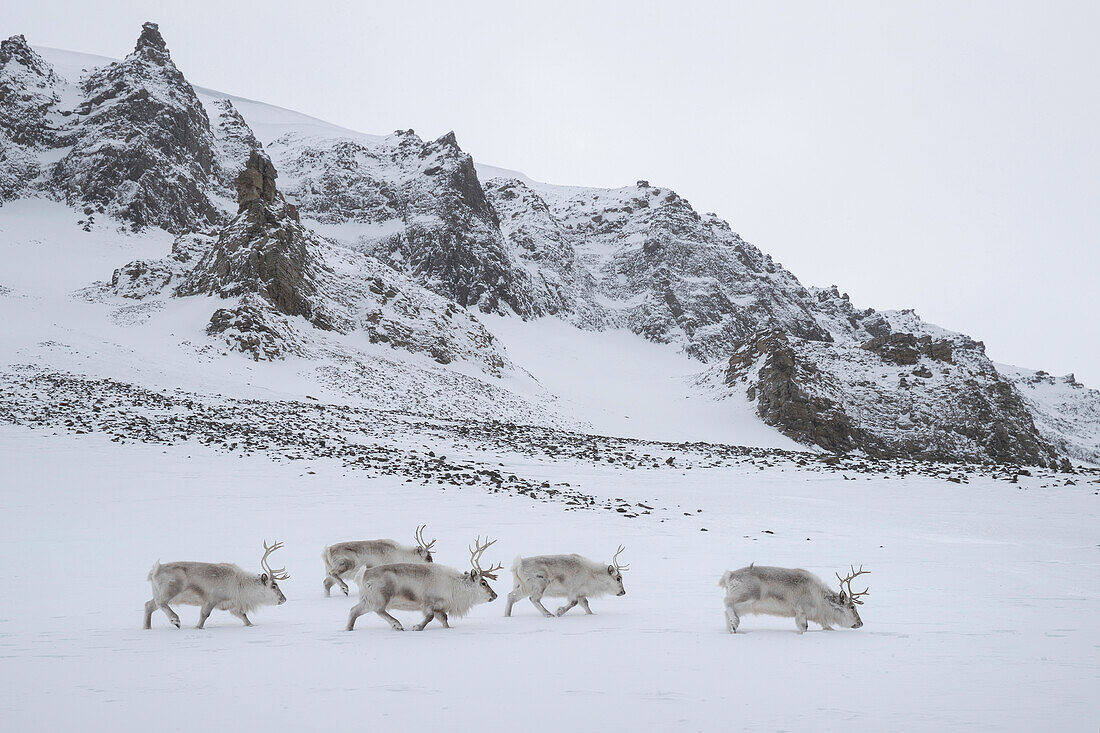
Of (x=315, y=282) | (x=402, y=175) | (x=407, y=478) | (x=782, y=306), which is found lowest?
(x=407, y=478)

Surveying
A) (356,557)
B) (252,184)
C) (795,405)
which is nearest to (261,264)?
(252,184)

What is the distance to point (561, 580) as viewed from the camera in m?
7.39

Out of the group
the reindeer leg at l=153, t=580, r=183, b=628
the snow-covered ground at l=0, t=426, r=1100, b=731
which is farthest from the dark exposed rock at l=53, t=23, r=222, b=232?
the reindeer leg at l=153, t=580, r=183, b=628

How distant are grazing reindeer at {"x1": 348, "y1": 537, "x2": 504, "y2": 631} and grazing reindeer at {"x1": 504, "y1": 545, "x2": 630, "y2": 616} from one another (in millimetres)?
542

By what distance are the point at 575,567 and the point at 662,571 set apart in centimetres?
281

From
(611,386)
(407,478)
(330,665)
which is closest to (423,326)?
(611,386)

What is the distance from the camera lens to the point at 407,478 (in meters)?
17.2

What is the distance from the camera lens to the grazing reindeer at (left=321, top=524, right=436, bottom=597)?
26.9 feet

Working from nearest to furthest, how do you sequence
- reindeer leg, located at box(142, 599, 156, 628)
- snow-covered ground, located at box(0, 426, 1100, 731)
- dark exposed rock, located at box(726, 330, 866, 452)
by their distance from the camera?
snow-covered ground, located at box(0, 426, 1100, 731), reindeer leg, located at box(142, 599, 156, 628), dark exposed rock, located at box(726, 330, 866, 452)

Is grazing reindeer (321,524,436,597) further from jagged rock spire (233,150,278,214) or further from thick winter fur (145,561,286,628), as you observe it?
jagged rock spire (233,150,278,214)

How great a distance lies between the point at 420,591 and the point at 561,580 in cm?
163

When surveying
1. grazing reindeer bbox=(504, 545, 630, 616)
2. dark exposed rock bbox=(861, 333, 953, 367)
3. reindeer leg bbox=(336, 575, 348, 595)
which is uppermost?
dark exposed rock bbox=(861, 333, 953, 367)

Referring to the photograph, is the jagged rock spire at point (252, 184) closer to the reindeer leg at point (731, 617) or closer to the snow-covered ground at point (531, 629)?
the snow-covered ground at point (531, 629)

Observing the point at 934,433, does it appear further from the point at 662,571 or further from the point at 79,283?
the point at 79,283
